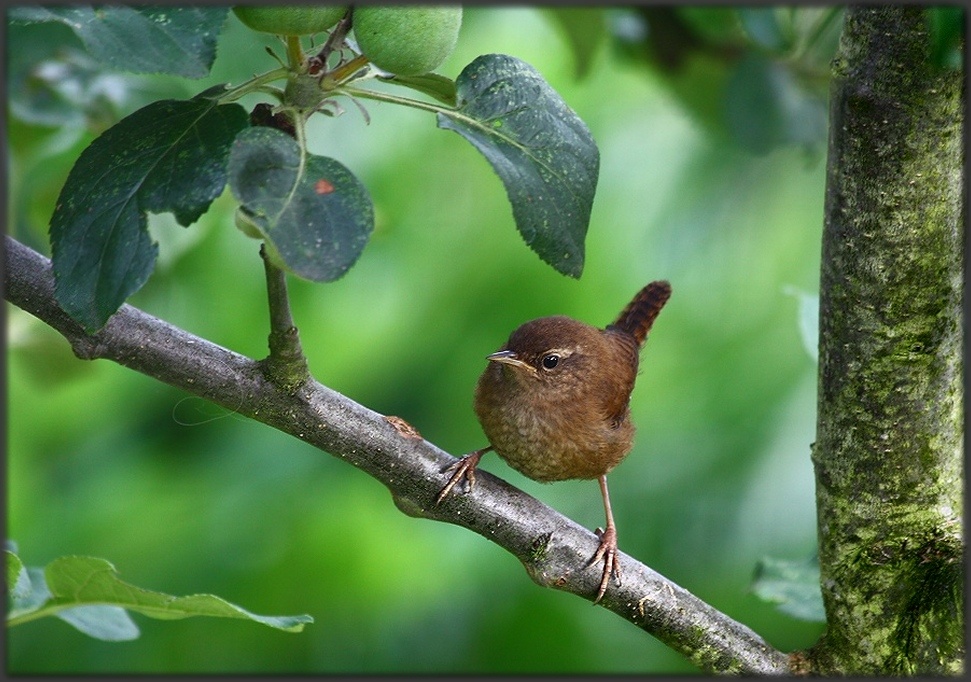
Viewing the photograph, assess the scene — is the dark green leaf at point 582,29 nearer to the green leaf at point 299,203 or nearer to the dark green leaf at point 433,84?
the dark green leaf at point 433,84

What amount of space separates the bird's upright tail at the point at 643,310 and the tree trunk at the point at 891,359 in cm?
153

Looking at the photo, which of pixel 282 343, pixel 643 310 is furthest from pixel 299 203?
pixel 643 310

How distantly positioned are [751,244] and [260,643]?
2.53 m

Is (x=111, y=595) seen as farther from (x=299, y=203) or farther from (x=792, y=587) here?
(x=792, y=587)

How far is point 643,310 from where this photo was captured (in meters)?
3.75

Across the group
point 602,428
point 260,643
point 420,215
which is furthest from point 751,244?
point 260,643

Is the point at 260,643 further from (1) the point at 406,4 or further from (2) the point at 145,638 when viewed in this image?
(1) the point at 406,4

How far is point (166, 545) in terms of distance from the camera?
13.7 ft

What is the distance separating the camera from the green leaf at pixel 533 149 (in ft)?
5.80

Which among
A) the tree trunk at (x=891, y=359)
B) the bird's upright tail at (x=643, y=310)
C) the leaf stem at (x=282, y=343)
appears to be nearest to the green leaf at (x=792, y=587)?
the tree trunk at (x=891, y=359)

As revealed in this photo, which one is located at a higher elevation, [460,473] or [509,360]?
[509,360]

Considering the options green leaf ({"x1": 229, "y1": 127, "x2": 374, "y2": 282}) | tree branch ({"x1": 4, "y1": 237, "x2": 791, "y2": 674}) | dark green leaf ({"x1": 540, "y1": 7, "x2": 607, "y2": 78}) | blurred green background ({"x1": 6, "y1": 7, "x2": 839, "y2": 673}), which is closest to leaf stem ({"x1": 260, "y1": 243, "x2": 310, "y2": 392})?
tree branch ({"x1": 4, "y1": 237, "x2": 791, "y2": 674})

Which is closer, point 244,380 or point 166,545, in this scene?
point 244,380

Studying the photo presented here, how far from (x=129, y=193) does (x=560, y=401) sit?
1.63m
